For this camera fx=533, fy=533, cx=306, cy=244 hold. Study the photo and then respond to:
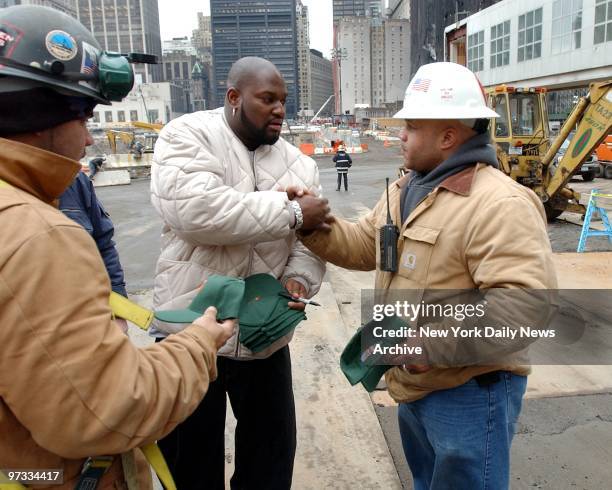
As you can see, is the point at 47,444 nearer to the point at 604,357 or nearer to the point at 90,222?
the point at 90,222

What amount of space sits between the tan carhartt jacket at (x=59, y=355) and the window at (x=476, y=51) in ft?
168

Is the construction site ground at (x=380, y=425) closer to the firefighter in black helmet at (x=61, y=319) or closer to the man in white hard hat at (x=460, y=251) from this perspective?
the man in white hard hat at (x=460, y=251)

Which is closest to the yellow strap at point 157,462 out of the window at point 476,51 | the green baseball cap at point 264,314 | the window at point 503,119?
the green baseball cap at point 264,314

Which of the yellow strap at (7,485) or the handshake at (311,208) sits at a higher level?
the handshake at (311,208)

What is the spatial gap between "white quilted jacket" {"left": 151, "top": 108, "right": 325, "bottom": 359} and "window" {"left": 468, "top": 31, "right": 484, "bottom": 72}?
49.8m

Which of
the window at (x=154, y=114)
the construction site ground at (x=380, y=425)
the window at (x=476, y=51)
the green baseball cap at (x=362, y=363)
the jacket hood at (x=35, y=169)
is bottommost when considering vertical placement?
the construction site ground at (x=380, y=425)

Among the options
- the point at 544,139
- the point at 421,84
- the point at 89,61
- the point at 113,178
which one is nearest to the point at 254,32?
the point at 113,178

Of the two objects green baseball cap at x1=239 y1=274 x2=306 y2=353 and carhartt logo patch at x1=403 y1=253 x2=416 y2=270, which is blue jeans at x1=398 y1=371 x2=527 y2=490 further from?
green baseball cap at x1=239 y1=274 x2=306 y2=353

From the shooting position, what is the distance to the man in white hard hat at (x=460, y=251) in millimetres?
1788

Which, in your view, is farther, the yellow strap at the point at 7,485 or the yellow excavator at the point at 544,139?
the yellow excavator at the point at 544,139

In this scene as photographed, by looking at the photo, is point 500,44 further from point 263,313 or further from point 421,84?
point 263,313

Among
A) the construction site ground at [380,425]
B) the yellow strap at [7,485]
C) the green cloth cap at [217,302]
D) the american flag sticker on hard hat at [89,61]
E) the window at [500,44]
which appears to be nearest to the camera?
the yellow strap at [7,485]

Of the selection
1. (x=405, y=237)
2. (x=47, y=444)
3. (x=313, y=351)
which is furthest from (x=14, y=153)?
(x=313, y=351)

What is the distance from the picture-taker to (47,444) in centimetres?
111
